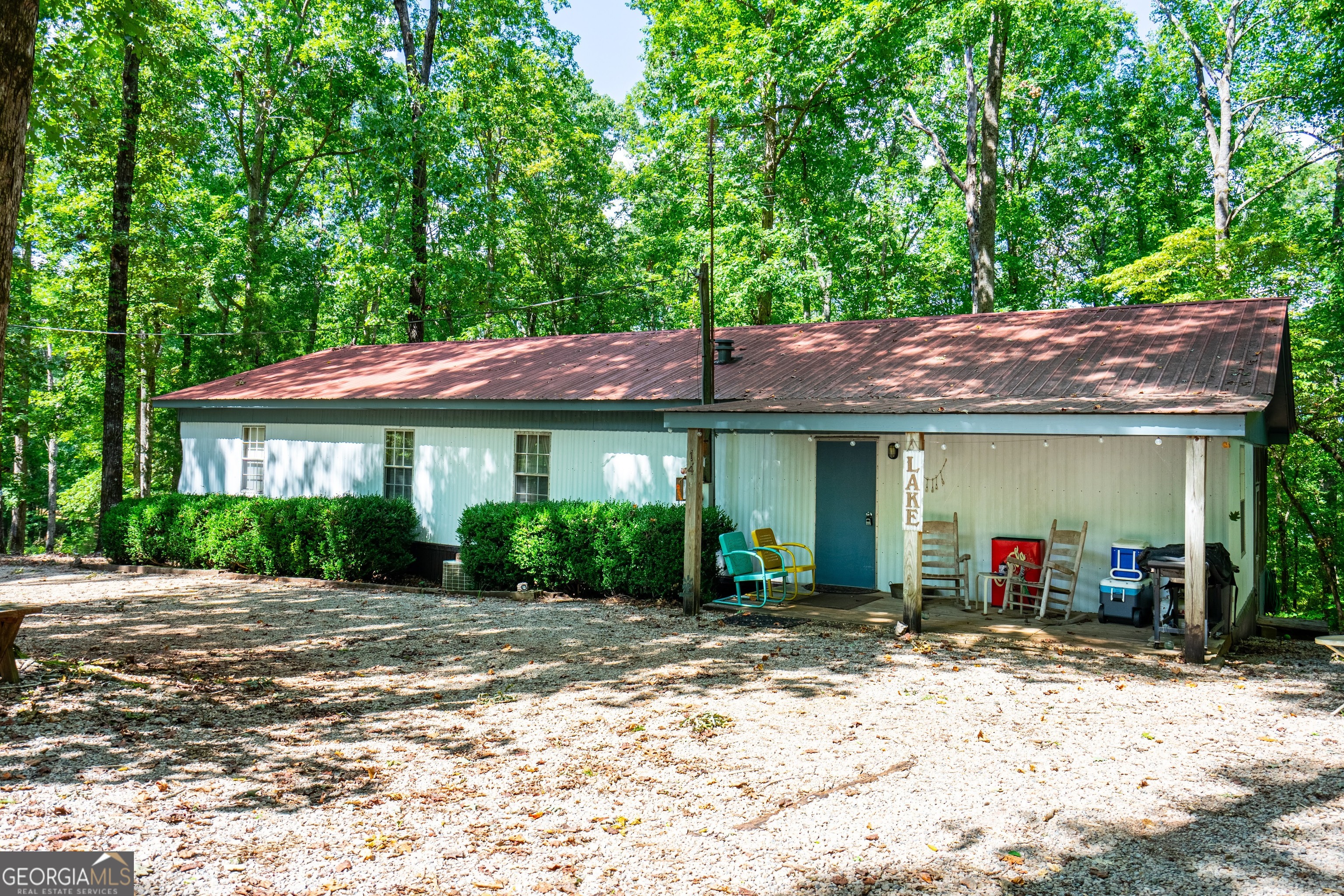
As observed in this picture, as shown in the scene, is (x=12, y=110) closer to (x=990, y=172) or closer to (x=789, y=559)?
(x=789, y=559)

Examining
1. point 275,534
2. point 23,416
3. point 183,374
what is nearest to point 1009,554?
point 275,534

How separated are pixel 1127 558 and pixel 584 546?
6040mm

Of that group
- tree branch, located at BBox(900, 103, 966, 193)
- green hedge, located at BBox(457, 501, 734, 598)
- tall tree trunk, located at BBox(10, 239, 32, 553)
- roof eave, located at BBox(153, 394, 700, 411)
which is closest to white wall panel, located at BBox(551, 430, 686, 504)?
green hedge, located at BBox(457, 501, 734, 598)

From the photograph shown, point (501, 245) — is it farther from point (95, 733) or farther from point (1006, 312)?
point (95, 733)

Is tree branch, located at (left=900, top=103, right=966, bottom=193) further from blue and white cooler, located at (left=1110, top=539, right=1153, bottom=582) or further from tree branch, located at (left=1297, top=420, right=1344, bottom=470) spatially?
blue and white cooler, located at (left=1110, top=539, right=1153, bottom=582)

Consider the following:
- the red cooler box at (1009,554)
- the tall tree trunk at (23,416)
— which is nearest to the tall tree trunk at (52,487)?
the tall tree trunk at (23,416)

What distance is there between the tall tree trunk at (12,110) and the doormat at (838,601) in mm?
7701

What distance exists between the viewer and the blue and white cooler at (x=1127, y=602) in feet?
28.4

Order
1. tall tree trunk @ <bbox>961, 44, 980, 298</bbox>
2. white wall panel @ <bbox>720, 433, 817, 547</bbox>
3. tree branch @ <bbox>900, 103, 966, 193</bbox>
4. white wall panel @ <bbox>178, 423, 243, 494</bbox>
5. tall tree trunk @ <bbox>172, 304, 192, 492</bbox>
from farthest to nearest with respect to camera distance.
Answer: tree branch @ <bbox>900, 103, 966, 193</bbox> < tall tree trunk @ <bbox>172, 304, 192, 492</bbox> < tall tree trunk @ <bbox>961, 44, 980, 298</bbox> < white wall panel @ <bbox>178, 423, 243, 494</bbox> < white wall panel @ <bbox>720, 433, 817, 547</bbox>

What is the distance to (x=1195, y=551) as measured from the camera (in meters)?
6.93

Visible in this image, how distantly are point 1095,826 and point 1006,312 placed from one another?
29.2 ft

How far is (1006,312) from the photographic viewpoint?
458 inches

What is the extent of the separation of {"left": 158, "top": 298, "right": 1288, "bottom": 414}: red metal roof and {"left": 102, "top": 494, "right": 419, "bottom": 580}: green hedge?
1.89 metres

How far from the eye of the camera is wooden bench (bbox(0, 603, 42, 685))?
5.93 metres
